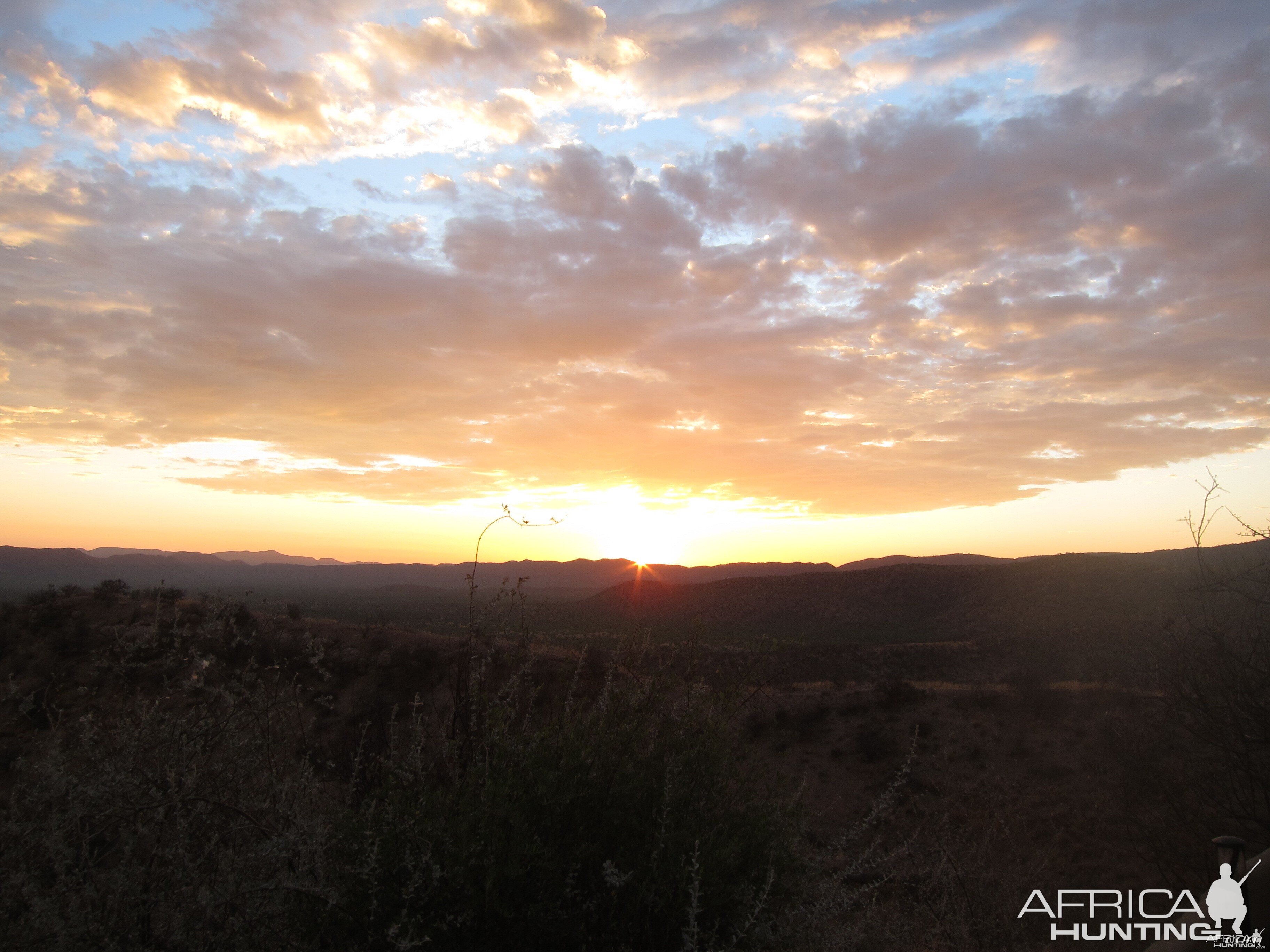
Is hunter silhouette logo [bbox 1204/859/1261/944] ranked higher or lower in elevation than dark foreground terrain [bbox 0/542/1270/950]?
lower

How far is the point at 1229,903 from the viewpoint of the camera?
11.4ft

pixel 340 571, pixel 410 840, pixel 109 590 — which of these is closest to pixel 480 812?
pixel 410 840

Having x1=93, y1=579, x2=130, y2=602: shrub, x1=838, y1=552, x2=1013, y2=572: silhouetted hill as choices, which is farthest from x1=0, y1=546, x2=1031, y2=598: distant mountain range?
x1=93, y1=579, x2=130, y2=602: shrub

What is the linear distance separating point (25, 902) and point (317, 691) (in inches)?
781

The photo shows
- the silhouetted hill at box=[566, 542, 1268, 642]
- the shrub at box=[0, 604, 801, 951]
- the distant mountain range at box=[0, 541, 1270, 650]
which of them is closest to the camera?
the shrub at box=[0, 604, 801, 951]

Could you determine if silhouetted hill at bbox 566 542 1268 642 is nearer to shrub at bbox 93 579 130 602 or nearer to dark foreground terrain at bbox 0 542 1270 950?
shrub at bbox 93 579 130 602

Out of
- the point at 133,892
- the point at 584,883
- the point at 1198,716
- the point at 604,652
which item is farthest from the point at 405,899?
the point at 604,652

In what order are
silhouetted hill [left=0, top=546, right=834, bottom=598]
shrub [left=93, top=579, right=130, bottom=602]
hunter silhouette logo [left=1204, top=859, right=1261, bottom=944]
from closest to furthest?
hunter silhouette logo [left=1204, top=859, right=1261, bottom=944]
shrub [left=93, top=579, right=130, bottom=602]
silhouetted hill [left=0, top=546, right=834, bottom=598]

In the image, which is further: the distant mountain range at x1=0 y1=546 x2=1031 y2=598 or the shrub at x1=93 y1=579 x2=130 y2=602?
the distant mountain range at x1=0 y1=546 x2=1031 y2=598

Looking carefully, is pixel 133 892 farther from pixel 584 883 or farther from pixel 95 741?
pixel 584 883

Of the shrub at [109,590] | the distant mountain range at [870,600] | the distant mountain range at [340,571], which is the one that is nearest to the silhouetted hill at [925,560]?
the distant mountain range at [340,571]

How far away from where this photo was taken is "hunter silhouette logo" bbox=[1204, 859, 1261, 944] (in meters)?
3.38

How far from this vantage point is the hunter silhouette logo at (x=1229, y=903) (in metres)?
3.38

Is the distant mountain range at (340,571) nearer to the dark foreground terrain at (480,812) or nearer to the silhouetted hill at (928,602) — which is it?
the silhouetted hill at (928,602)
